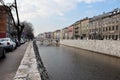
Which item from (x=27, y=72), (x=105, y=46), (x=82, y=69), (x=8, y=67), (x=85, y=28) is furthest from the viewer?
(x=85, y=28)

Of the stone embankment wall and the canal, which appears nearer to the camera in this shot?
the canal

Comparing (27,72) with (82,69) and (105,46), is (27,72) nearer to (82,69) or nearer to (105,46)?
(82,69)

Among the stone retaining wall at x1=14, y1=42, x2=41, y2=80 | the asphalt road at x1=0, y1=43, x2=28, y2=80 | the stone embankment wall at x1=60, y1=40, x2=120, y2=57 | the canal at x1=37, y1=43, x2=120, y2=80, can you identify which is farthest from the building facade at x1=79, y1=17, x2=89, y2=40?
the stone retaining wall at x1=14, y1=42, x2=41, y2=80

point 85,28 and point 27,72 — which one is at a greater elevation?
point 85,28

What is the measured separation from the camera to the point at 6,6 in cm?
2948

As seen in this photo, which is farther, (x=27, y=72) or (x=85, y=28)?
(x=85, y=28)

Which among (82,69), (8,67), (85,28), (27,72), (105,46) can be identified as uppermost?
(85,28)

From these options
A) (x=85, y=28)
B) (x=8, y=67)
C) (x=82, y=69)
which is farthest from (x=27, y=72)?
(x=85, y=28)

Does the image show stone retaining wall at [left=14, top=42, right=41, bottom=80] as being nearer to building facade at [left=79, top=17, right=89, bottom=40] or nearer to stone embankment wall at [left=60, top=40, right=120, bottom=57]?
stone embankment wall at [left=60, top=40, right=120, bottom=57]

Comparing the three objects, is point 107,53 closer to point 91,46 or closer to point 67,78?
point 91,46

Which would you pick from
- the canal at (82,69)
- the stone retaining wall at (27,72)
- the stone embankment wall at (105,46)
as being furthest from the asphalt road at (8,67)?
the stone embankment wall at (105,46)

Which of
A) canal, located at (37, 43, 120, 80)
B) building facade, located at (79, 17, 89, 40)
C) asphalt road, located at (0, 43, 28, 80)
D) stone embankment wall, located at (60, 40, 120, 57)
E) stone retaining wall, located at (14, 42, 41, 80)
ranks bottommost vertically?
canal, located at (37, 43, 120, 80)

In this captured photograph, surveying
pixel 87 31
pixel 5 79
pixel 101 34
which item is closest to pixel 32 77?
pixel 5 79

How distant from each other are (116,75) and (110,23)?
49.2 meters
